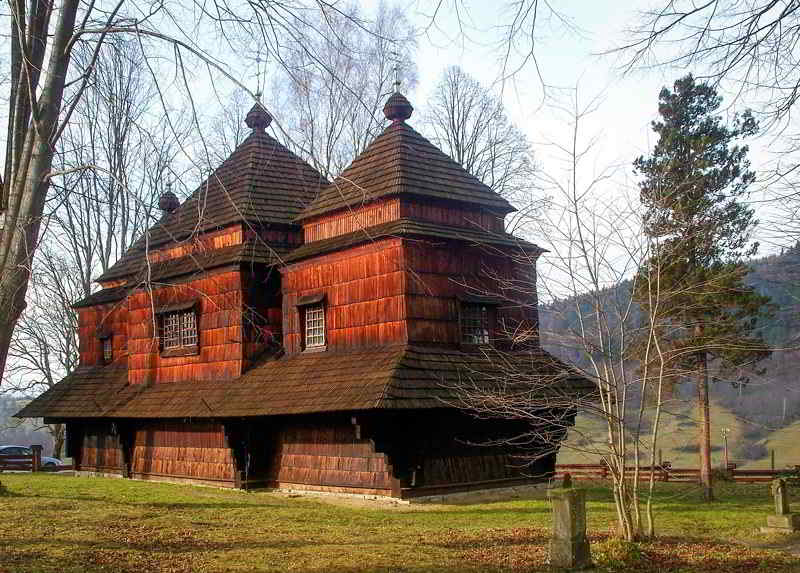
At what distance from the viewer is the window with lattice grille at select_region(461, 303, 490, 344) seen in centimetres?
1869

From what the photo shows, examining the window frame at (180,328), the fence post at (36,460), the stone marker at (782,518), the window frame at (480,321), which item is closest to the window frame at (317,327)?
the window frame at (480,321)

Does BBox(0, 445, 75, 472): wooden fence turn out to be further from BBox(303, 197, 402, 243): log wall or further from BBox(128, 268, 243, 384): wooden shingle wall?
BBox(303, 197, 402, 243): log wall

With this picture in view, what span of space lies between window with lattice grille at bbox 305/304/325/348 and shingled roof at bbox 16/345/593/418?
40 centimetres

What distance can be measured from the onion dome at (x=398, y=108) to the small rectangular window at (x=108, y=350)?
1290 cm

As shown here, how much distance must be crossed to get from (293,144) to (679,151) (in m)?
18.0

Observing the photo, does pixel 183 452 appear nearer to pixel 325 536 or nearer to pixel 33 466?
pixel 33 466

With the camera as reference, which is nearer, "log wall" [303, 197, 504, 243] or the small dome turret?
"log wall" [303, 197, 504, 243]

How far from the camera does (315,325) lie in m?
19.7

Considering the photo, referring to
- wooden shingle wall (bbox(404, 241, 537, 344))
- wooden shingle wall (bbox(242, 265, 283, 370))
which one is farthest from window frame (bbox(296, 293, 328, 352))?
wooden shingle wall (bbox(404, 241, 537, 344))

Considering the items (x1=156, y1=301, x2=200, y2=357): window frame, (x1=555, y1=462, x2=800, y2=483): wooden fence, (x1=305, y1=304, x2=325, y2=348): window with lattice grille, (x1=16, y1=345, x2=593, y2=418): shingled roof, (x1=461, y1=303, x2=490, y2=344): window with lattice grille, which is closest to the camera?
(x1=16, y1=345, x2=593, y2=418): shingled roof

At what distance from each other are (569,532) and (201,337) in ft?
46.2

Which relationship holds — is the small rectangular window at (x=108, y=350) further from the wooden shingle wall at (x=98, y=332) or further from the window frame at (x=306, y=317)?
the window frame at (x=306, y=317)

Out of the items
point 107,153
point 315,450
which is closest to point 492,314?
point 315,450

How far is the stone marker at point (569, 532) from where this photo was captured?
Result: 9.62 m
